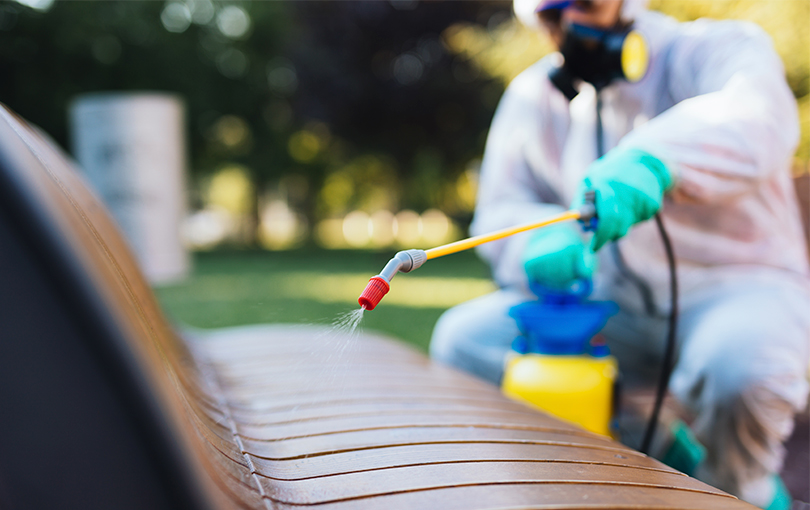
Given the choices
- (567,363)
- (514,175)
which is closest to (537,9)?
(514,175)

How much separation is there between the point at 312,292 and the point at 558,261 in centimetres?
587

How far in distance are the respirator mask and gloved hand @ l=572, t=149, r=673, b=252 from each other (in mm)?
465

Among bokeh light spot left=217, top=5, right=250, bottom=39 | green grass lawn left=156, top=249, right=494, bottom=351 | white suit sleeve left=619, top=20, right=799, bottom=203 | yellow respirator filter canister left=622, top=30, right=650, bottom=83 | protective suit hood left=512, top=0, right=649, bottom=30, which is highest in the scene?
bokeh light spot left=217, top=5, right=250, bottom=39

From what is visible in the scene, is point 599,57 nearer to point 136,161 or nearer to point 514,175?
point 514,175

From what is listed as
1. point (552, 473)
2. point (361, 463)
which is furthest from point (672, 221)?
point (361, 463)

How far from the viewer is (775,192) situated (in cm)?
167

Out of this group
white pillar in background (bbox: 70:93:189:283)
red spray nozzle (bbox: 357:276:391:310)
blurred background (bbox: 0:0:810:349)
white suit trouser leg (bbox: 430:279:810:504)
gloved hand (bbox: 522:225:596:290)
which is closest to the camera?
red spray nozzle (bbox: 357:276:391:310)

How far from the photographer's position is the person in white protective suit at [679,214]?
1.32 meters

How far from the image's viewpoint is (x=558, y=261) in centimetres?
151

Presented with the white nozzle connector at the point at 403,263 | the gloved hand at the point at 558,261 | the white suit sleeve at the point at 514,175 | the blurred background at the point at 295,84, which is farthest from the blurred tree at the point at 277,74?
the white nozzle connector at the point at 403,263

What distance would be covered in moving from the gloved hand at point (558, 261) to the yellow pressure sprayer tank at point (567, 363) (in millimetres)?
55

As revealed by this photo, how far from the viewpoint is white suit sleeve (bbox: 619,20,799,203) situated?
129 centimetres

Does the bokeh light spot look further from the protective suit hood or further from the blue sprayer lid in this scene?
the blue sprayer lid

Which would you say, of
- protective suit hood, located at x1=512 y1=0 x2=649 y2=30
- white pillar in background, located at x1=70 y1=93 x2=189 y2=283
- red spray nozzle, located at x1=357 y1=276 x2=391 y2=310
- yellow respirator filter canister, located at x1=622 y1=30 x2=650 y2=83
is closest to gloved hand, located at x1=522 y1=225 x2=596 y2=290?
yellow respirator filter canister, located at x1=622 y1=30 x2=650 y2=83
